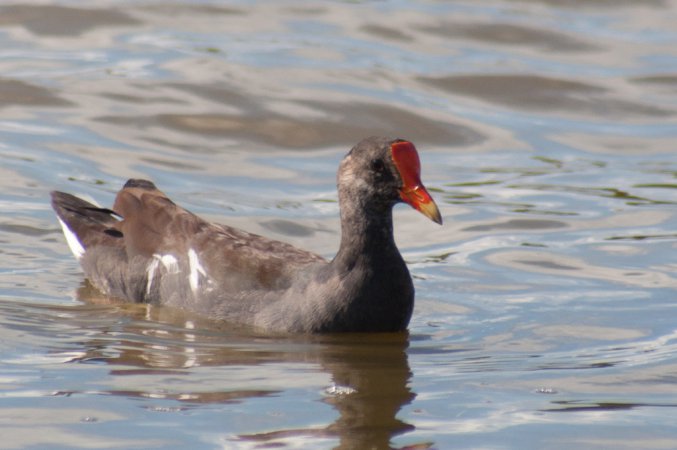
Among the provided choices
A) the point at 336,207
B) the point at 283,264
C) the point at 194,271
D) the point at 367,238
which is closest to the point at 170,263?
the point at 194,271

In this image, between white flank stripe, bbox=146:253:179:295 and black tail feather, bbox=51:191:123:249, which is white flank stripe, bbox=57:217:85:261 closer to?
black tail feather, bbox=51:191:123:249

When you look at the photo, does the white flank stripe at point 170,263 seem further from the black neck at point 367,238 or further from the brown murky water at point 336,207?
the black neck at point 367,238

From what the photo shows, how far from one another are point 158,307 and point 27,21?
7598mm

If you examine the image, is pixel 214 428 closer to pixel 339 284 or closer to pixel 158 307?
pixel 339 284

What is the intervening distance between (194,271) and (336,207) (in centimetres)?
247

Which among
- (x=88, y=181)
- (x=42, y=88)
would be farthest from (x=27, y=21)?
(x=88, y=181)

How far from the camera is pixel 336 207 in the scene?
10.2m

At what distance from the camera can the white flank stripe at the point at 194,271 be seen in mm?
7902

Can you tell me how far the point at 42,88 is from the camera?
12922 millimetres

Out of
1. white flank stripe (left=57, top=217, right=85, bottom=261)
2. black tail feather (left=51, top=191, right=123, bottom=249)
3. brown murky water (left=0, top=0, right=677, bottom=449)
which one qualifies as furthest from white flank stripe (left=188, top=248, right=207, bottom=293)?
white flank stripe (left=57, top=217, right=85, bottom=261)

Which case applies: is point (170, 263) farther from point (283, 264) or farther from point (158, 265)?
point (283, 264)

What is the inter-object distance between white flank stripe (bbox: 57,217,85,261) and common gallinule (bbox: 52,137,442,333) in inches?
4.2

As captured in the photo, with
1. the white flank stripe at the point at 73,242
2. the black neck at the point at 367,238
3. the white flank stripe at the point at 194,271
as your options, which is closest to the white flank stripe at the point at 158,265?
the white flank stripe at the point at 194,271

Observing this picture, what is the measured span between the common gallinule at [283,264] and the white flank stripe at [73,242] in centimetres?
11
